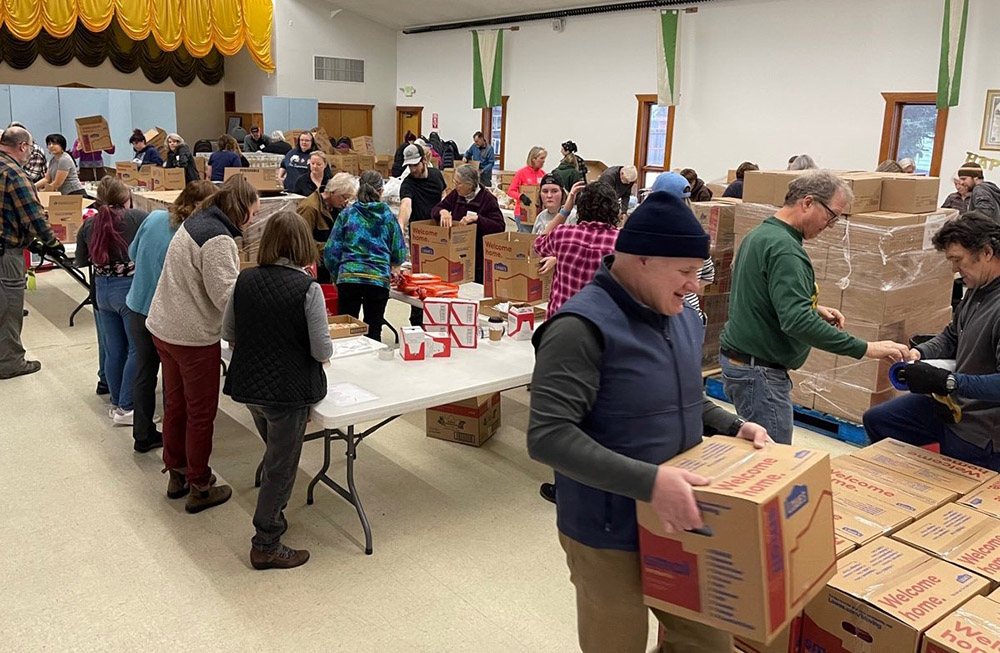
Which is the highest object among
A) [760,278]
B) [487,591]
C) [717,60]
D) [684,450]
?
[717,60]

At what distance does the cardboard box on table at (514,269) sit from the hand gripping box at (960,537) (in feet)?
9.54

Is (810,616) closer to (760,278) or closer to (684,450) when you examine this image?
(684,450)

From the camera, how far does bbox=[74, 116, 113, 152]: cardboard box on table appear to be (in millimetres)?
10291

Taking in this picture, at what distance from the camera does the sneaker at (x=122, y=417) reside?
4.77 m

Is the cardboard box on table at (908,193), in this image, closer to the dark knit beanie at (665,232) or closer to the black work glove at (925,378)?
the black work glove at (925,378)

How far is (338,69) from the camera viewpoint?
18.2m

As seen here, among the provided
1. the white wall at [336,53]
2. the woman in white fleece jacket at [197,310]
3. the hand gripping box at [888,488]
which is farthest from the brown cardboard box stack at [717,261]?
the white wall at [336,53]

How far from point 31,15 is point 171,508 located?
1377 cm

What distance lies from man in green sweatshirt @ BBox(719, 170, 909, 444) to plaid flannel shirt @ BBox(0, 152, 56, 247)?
174 inches

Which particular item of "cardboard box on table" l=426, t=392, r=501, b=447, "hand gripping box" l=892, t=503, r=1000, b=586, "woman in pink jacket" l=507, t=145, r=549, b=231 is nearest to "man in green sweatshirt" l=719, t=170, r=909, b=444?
"hand gripping box" l=892, t=503, r=1000, b=586

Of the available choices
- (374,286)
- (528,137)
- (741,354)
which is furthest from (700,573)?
(528,137)

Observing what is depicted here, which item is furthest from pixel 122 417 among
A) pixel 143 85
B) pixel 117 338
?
pixel 143 85

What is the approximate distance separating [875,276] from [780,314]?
6.22 feet

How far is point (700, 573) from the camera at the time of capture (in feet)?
5.67
